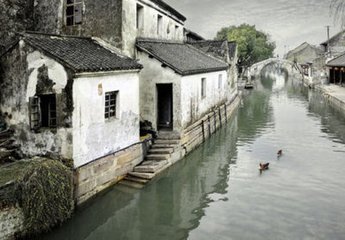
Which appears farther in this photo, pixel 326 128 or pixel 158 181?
pixel 326 128

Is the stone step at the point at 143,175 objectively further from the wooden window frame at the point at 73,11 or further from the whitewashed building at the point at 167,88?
the wooden window frame at the point at 73,11

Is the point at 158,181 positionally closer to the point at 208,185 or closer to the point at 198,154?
the point at 208,185

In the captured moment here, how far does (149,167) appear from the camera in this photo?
13359mm

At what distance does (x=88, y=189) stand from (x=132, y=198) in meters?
1.49

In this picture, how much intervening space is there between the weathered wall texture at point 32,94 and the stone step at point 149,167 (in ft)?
11.3

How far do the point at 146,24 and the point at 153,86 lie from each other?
3480 millimetres

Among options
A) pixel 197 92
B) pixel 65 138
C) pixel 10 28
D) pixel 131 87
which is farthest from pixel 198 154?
pixel 10 28

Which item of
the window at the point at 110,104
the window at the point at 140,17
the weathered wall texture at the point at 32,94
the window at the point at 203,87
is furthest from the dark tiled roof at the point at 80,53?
the window at the point at 203,87

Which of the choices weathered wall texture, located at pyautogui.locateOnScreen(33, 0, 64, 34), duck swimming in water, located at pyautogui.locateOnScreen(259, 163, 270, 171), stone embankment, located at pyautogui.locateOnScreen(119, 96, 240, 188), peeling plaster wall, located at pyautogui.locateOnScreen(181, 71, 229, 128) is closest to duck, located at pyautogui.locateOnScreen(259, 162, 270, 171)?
duck swimming in water, located at pyautogui.locateOnScreen(259, 163, 270, 171)

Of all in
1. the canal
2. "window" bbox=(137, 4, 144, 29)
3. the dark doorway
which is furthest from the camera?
the dark doorway

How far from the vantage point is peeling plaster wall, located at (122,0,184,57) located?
15.0 meters

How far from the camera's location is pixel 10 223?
27.8 feet

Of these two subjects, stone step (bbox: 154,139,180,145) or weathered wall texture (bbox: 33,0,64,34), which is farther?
weathered wall texture (bbox: 33,0,64,34)

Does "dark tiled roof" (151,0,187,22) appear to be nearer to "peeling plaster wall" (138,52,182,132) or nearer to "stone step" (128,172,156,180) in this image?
"peeling plaster wall" (138,52,182,132)
